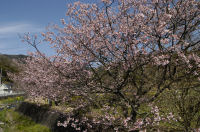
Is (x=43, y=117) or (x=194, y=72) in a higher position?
(x=194, y=72)

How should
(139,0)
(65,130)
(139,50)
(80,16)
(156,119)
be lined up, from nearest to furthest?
(156,119) < (139,50) < (139,0) < (80,16) < (65,130)

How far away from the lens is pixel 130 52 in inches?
212

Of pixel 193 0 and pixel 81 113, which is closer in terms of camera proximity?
pixel 193 0

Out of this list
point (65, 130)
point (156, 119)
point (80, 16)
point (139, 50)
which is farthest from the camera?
point (65, 130)

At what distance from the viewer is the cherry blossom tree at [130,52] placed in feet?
17.9

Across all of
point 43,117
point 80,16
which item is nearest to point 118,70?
point 80,16

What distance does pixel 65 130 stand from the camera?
373 inches

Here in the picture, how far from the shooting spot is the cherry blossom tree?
17.9 ft

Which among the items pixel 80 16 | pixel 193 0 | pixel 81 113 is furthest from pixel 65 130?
pixel 193 0

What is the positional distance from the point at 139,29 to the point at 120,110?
8.84ft

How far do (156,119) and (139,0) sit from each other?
146 inches

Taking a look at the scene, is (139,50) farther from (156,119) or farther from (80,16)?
(80,16)

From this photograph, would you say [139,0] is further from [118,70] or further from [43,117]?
[43,117]

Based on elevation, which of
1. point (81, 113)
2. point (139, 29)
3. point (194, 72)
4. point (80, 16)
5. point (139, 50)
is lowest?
point (81, 113)
